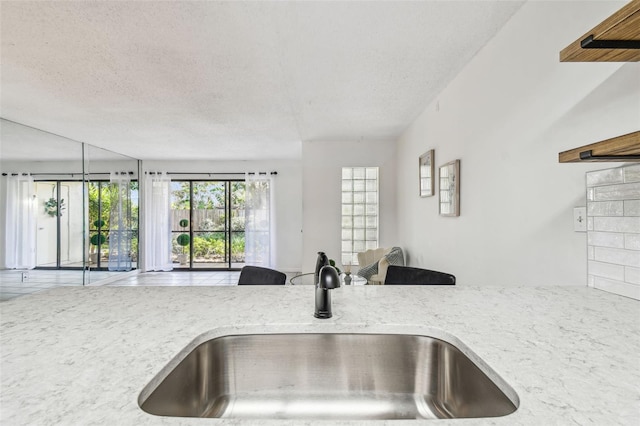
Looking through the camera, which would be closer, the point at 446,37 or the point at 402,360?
the point at 402,360

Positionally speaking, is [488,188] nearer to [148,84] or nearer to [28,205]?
[148,84]

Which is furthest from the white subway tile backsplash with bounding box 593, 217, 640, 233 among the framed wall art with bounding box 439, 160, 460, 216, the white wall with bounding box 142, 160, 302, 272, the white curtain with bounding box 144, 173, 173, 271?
the white curtain with bounding box 144, 173, 173, 271

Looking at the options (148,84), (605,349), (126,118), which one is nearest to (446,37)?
(605,349)

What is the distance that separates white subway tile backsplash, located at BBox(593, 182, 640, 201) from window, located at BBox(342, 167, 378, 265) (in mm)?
3877

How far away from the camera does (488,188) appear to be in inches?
86.5

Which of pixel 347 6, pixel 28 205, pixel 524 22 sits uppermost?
pixel 347 6

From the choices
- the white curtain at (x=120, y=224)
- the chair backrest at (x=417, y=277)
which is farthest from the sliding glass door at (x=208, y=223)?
the chair backrest at (x=417, y=277)

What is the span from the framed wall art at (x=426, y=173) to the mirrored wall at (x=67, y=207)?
17.3ft

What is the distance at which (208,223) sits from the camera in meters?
7.14

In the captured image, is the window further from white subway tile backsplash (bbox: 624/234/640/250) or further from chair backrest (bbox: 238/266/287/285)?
white subway tile backsplash (bbox: 624/234/640/250)

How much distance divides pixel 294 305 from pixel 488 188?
1.78m

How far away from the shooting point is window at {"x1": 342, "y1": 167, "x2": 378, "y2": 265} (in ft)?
16.9

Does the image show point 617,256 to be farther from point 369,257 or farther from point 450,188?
point 369,257

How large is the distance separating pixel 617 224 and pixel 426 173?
236 cm
